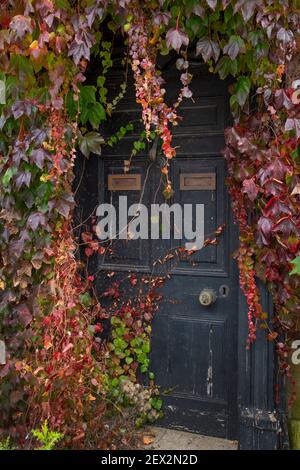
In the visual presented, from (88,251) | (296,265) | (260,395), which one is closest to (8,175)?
(88,251)

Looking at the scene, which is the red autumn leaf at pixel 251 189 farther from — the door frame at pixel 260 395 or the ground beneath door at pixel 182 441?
the ground beneath door at pixel 182 441

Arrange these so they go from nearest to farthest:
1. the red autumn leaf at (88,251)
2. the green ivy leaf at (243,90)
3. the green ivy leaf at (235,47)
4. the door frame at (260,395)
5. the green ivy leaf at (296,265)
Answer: the green ivy leaf at (296,265)
the green ivy leaf at (235,47)
the green ivy leaf at (243,90)
the door frame at (260,395)
the red autumn leaf at (88,251)

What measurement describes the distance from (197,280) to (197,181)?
671mm


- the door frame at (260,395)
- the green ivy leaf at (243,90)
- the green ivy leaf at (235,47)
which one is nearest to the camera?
the green ivy leaf at (235,47)

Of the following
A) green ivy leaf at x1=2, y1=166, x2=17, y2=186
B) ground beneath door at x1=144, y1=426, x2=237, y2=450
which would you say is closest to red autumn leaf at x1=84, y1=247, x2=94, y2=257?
green ivy leaf at x1=2, y1=166, x2=17, y2=186

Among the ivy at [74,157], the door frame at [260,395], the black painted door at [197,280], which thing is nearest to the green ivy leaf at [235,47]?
the ivy at [74,157]

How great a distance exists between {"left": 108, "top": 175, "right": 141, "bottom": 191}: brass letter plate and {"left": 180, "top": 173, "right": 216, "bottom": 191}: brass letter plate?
34cm

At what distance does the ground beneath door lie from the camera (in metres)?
3.36

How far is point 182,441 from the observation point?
3.46 metres

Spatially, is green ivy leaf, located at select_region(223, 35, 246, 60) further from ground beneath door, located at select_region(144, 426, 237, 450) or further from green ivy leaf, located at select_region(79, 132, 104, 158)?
ground beneath door, located at select_region(144, 426, 237, 450)

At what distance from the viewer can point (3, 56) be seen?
2.97m

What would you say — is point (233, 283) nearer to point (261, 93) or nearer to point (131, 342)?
point (131, 342)

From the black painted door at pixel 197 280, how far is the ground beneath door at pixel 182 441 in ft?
0.17

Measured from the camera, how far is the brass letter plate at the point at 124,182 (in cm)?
376
